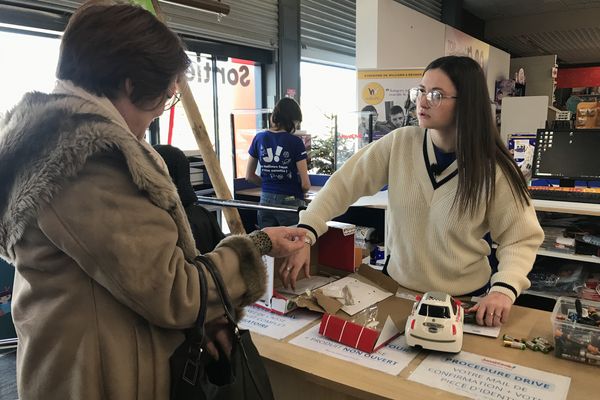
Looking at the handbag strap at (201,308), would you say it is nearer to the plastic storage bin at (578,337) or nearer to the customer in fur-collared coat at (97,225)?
the customer in fur-collared coat at (97,225)

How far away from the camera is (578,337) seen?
112 centimetres

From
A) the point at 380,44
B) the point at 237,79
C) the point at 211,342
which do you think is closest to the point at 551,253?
the point at 211,342

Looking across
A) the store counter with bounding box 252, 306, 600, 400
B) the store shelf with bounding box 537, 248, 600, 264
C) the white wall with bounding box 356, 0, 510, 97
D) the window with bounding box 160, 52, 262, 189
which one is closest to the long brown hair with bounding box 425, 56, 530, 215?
the store counter with bounding box 252, 306, 600, 400

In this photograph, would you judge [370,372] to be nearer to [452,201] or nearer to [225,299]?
[225,299]

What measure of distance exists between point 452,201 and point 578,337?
0.51 metres

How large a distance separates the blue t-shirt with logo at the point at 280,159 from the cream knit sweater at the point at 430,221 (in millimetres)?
1995

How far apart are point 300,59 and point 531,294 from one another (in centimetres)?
398

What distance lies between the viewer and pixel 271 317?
4.57 ft

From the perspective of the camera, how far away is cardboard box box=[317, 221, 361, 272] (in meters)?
1.71

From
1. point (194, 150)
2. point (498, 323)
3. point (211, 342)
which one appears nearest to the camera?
point (211, 342)

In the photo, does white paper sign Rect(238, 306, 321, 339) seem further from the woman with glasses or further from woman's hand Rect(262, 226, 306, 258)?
woman's hand Rect(262, 226, 306, 258)

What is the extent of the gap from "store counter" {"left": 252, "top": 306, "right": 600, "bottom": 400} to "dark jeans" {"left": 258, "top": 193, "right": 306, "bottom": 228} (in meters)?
2.17

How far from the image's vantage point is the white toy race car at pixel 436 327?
1.13 meters

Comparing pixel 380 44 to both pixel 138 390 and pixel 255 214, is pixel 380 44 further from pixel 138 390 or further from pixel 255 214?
pixel 138 390
